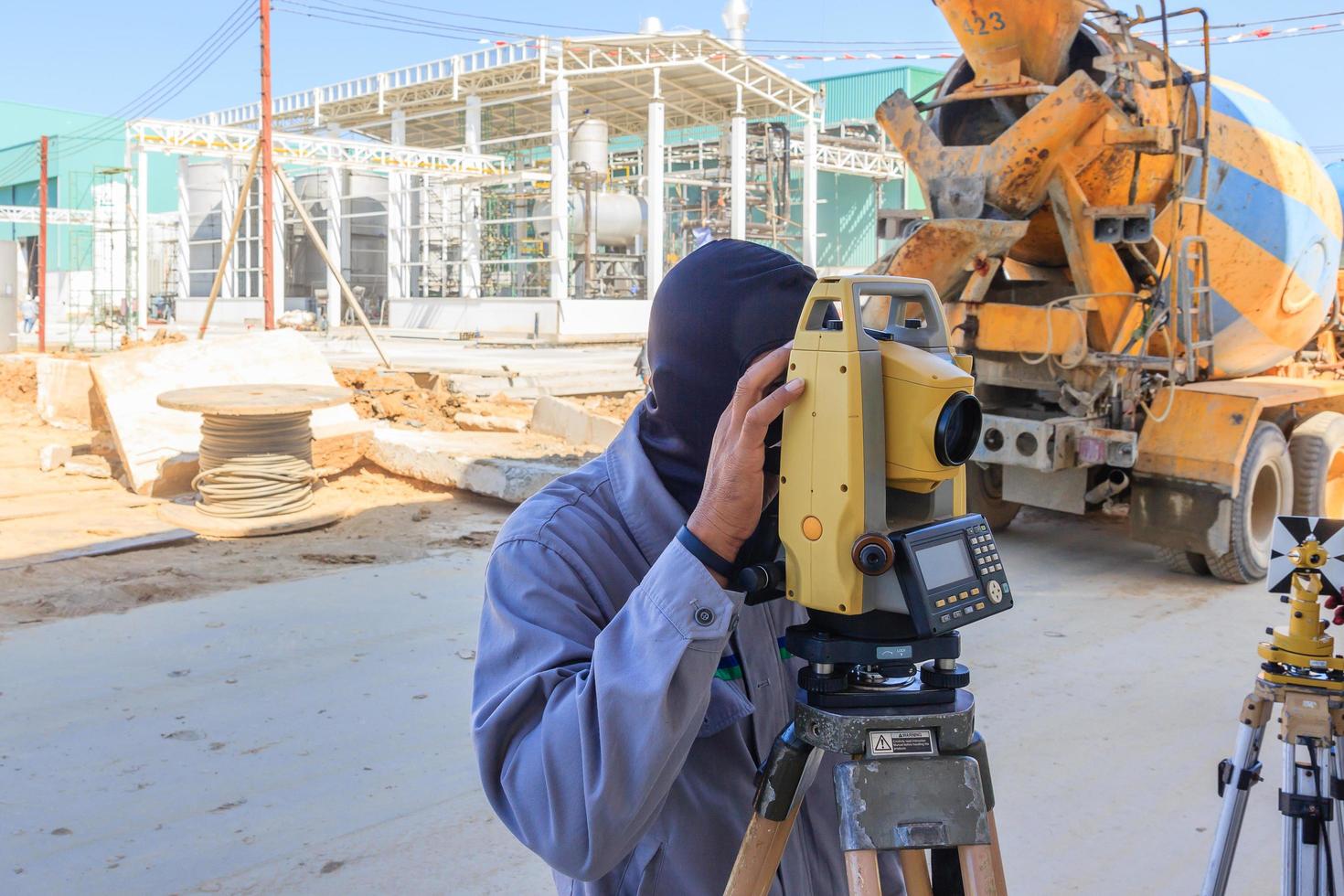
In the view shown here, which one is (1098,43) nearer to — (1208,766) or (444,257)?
(1208,766)

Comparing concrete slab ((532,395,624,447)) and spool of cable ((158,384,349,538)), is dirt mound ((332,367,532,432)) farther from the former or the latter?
spool of cable ((158,384,349,538))

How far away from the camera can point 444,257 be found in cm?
3631

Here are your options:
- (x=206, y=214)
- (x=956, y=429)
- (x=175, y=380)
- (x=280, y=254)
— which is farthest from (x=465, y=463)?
(x=206, y=214)

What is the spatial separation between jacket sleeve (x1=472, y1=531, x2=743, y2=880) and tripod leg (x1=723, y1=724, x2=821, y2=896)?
17cm

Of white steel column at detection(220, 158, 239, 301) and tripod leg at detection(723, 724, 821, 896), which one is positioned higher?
white steel column at detection(220, 158, 239, 301)

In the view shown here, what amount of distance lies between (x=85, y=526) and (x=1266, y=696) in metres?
7.99

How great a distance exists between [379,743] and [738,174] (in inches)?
1133

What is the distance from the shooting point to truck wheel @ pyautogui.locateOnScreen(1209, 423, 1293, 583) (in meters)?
6.98

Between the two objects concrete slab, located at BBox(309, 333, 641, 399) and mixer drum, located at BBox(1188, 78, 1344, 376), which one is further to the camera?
concrete slab, located at BBox(309, 333, 641, 399)

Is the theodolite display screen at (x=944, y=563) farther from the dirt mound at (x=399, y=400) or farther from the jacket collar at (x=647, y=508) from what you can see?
the dirt mound at (x=399, y=400)

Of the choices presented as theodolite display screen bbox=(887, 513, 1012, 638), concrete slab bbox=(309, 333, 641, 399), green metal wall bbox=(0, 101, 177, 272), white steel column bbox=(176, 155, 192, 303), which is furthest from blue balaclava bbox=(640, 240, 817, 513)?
green metal wall bbox=(0, 101, 177, 272)

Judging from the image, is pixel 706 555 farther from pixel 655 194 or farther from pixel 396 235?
pixel 396 235

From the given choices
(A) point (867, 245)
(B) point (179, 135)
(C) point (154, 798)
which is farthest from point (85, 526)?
(A) point (867, 245)

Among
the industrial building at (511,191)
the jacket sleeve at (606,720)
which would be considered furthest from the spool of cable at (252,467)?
the industrial building at (511,191)
